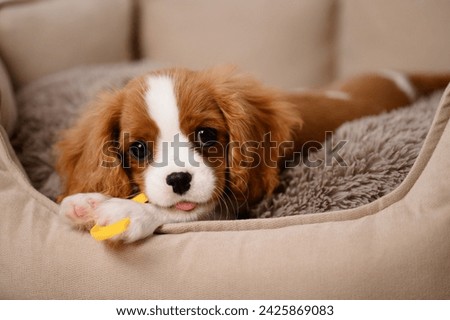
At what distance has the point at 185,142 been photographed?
1.39 meters

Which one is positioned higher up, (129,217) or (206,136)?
(206,136)

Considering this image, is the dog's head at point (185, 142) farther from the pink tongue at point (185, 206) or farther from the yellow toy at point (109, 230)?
the yellow toy at point (109, 230)

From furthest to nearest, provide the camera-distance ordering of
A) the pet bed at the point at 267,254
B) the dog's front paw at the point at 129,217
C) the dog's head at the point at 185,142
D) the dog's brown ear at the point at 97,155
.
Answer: the dog's brown ear at the point at 97,155, the dog's head at the point at 185,142, the dog's front paw at the point at 129,217, the pet bed at the point at 267,254

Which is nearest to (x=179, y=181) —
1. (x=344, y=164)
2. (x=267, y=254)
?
(x=267, y=254)

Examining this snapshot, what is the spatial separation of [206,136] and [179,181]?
191 millimetres

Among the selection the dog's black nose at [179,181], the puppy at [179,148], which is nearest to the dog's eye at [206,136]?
the puppy at [179,148]

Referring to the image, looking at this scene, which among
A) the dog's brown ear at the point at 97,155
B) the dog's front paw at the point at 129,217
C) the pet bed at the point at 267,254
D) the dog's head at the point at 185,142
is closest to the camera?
the pet bed at the point at 267,254

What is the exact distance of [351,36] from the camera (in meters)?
2.41

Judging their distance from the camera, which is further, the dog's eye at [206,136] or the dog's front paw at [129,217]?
the dog's eye at [206,136]

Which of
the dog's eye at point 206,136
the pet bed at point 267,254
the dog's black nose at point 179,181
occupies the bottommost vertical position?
the pet bed at point 267,254

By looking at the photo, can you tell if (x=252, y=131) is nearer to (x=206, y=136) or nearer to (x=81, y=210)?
(x=206, y=136)

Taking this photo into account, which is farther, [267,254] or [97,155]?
[97,155]

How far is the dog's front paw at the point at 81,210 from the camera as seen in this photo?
51.7 inches

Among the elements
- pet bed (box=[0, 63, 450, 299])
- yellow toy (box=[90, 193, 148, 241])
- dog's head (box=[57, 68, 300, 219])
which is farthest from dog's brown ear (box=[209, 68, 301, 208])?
yellow toy (box=[90, 193, 148, 241])
